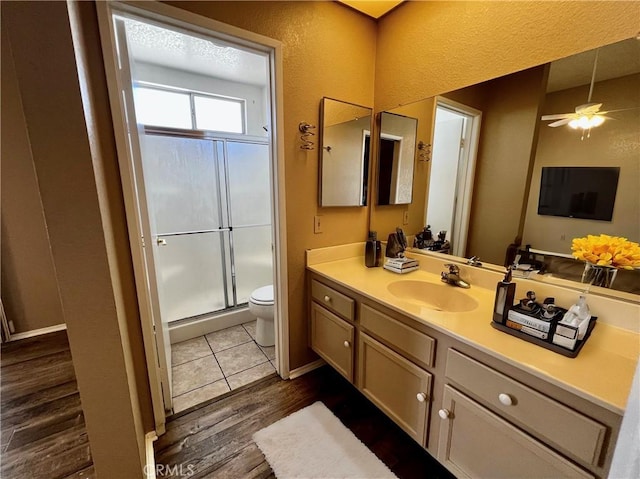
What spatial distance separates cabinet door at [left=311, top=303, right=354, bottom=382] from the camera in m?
1.59

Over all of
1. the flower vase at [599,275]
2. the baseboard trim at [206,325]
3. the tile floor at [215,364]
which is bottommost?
the tile floor at [215,364]

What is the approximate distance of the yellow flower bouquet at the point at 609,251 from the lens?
96 cm

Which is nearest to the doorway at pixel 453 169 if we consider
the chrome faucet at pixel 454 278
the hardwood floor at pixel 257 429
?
the chrome faucet at pixel 454 278

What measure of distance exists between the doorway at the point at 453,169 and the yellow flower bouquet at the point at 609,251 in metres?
0.55

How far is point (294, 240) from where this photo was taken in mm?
1775

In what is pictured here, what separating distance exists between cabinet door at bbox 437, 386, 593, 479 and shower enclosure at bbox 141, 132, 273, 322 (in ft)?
Answer: 6.29

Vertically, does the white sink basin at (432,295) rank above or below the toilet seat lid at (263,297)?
above

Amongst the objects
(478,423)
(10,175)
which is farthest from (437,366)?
(10,175)

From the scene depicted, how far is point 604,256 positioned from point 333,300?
1.23 m

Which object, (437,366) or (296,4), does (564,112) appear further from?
(296,4)

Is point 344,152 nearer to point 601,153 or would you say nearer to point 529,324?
point 601,153

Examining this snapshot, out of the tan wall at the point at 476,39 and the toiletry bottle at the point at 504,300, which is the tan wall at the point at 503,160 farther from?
the toiletry bottle at the point at 504,300

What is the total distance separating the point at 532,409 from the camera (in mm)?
838

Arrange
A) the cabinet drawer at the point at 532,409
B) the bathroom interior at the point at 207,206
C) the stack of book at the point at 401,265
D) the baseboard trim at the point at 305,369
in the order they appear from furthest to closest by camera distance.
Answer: the bathroom interior at the point at 207,206 < the baseboard trim at the point at 305,369 < the stack of book at the point at 401,265 < the cabinet drawer at the point at 532,409
